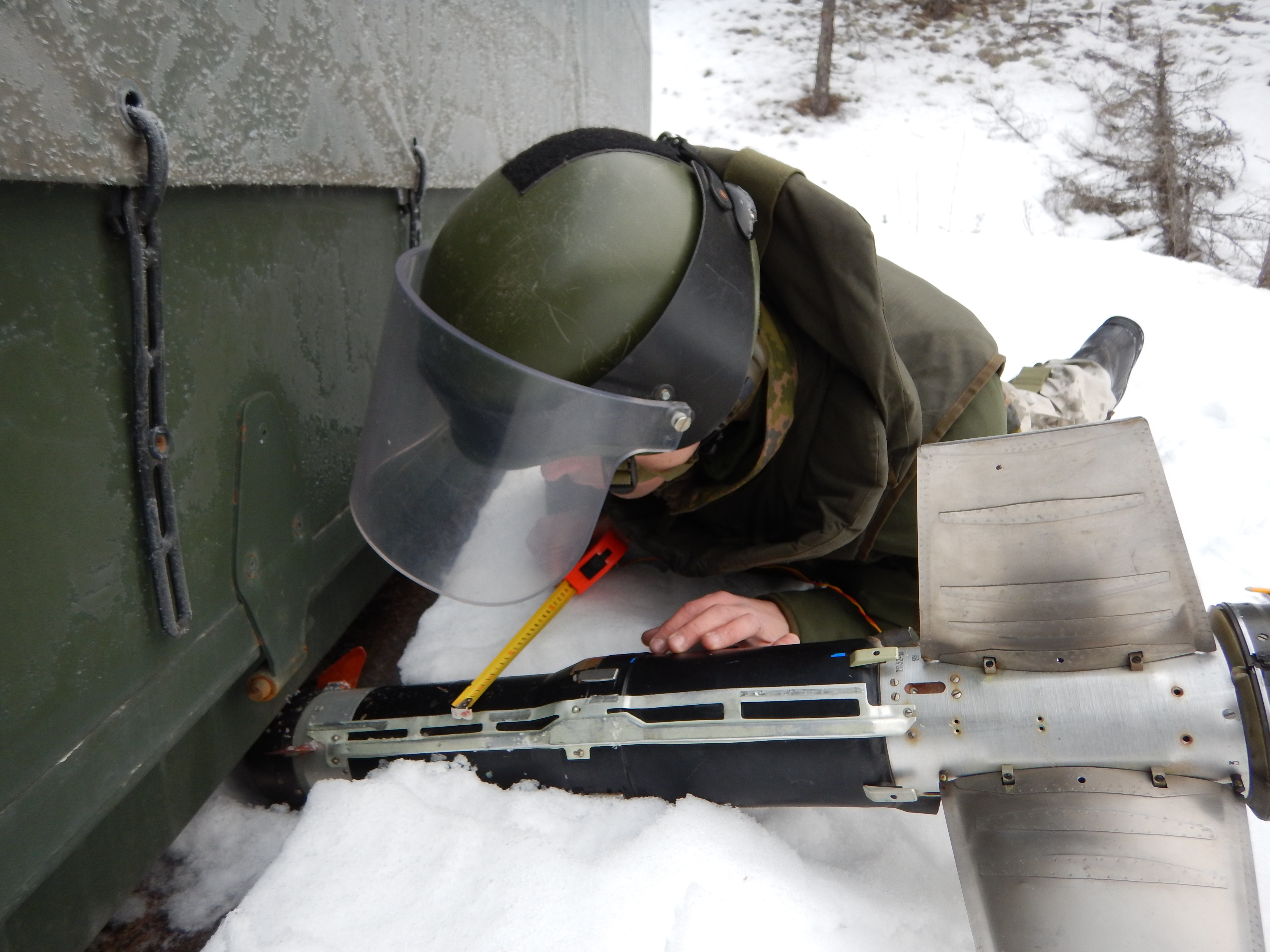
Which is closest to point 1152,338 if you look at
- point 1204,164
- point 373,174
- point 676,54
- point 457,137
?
point 457,137

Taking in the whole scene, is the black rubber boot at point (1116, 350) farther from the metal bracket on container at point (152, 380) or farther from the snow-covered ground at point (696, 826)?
the metal bracket on container at point (152, 380)

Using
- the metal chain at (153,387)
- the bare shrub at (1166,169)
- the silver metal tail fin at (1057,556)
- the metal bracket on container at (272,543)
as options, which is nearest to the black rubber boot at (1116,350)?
the silver metal tail fin at (1057,556)

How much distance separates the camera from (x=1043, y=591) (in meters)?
1.05

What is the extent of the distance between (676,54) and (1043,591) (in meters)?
11.1

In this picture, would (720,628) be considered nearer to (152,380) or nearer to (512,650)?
(512,650)

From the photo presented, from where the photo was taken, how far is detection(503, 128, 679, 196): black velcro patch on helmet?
1.16 metres

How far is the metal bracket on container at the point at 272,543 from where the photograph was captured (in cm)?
118

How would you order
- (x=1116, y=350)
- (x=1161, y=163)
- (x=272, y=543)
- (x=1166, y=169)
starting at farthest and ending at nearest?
1. (x=1161, y=163)
2. (x=1166, y=169)
3. (x=1116, y=350)
4. (x=272, y=543)

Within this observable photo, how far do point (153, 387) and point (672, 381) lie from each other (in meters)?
0.64

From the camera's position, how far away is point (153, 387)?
0.96 metres

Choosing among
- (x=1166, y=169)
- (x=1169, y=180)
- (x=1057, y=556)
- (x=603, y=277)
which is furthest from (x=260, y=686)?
(x=1166, y=169)

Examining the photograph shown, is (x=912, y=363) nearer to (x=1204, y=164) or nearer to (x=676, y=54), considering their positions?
(x=1204, y=164)

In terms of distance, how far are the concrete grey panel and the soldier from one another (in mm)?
272

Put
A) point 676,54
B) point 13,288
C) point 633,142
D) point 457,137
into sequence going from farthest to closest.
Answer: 1. point 676,54
2. point 457,137
3. point 633,142
4. point 13,288
